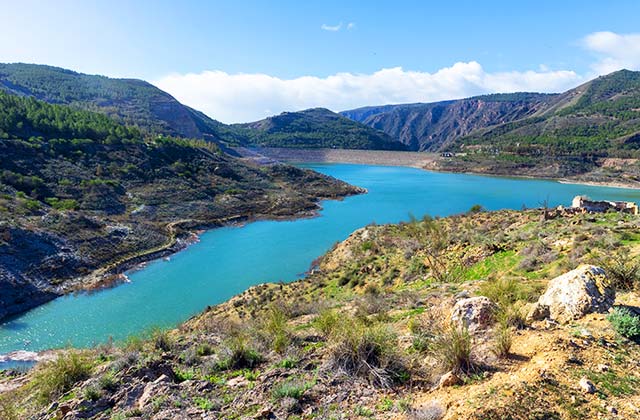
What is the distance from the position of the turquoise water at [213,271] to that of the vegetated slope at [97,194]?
92.9 inches

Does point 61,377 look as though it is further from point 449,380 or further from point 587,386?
point 587,386

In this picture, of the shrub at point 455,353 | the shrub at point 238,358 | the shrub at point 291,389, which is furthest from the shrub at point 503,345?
the shrub at point 238,358

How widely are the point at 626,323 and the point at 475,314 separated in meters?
2.17

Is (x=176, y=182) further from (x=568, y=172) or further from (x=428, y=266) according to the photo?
(x=568, y=172)

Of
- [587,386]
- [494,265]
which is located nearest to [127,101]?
[494,265]

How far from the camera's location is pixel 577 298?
263 inches

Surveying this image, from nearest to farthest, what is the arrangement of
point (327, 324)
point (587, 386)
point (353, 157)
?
point (587, 386) → point (327, 324) → point (353, 157)

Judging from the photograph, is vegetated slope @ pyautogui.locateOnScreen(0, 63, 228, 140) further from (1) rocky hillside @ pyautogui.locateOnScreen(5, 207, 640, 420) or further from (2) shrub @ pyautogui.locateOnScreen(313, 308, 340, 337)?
(2) shrub @ pyautogui.locateOnScreen(313, 308, 340, 337)

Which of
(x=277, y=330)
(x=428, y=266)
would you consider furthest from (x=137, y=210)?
(x=277, y=330)

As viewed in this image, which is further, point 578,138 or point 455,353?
point 578,138

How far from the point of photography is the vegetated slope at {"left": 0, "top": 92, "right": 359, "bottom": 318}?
83.0 feet

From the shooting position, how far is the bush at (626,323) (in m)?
5.64

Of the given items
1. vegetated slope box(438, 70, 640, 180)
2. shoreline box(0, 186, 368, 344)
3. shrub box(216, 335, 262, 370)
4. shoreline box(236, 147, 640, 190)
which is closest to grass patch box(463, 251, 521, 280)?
shrub box(216, 335, 262, 370)

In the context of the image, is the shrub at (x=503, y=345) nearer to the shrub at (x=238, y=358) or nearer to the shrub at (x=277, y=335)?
the shrub at (x=277, y=335)
